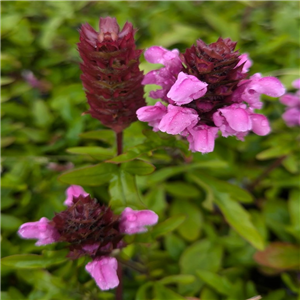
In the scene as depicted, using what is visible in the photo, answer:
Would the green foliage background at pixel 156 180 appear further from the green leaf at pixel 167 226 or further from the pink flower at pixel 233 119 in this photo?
the pink flower at pixel 233 119

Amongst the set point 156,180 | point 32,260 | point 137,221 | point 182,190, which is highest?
point 137,221

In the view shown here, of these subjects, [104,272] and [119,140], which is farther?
[119,140]

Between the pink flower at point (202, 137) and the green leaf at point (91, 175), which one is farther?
the green leaf at point (91, 175)

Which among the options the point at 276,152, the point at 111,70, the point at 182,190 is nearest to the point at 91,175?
the point at 111,70

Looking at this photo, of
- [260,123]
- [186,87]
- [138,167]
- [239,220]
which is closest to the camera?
[186,87]

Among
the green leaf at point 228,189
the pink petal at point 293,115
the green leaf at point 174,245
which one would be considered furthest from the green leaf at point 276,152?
the green leaf at point 174,245

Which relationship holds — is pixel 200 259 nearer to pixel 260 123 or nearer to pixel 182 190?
pixel 182 190
